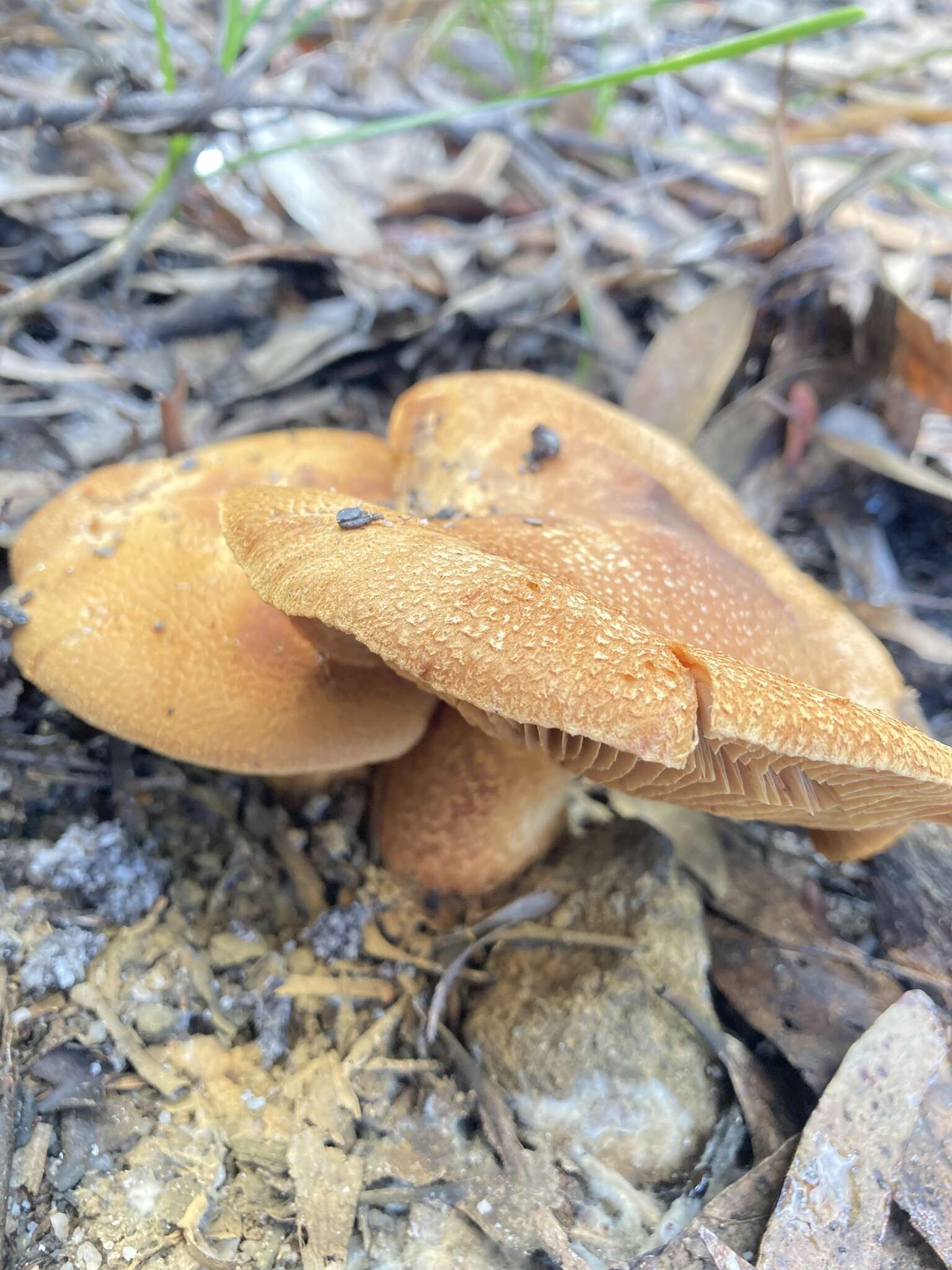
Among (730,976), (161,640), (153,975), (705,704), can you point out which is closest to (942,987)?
(730,976)

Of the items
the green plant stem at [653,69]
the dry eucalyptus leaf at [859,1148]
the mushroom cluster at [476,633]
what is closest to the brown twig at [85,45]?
the green plant stem at [653,69]

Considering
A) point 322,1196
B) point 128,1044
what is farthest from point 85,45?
point 322,1196

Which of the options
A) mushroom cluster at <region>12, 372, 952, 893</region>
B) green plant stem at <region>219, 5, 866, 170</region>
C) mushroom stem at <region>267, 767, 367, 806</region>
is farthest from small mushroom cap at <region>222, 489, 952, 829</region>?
green plant stem at <region>219, 5, 866, 170</region>

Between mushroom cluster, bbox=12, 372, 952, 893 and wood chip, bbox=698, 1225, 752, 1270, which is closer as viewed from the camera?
mushroom cluster, bbox=12, 372, 952, 893

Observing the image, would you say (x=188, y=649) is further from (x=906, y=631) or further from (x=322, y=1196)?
(x=906, y=631)

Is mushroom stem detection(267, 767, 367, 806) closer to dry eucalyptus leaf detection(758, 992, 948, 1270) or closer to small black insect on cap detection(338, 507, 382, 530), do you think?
small black insect on cap detection(338, 507, 382, 530)

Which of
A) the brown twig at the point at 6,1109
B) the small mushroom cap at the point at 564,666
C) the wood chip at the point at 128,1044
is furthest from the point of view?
the wood chip at the point at 128,1044

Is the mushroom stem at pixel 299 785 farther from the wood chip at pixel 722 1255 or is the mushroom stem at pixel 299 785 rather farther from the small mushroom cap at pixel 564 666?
the wood chip at pixel 722 1255
